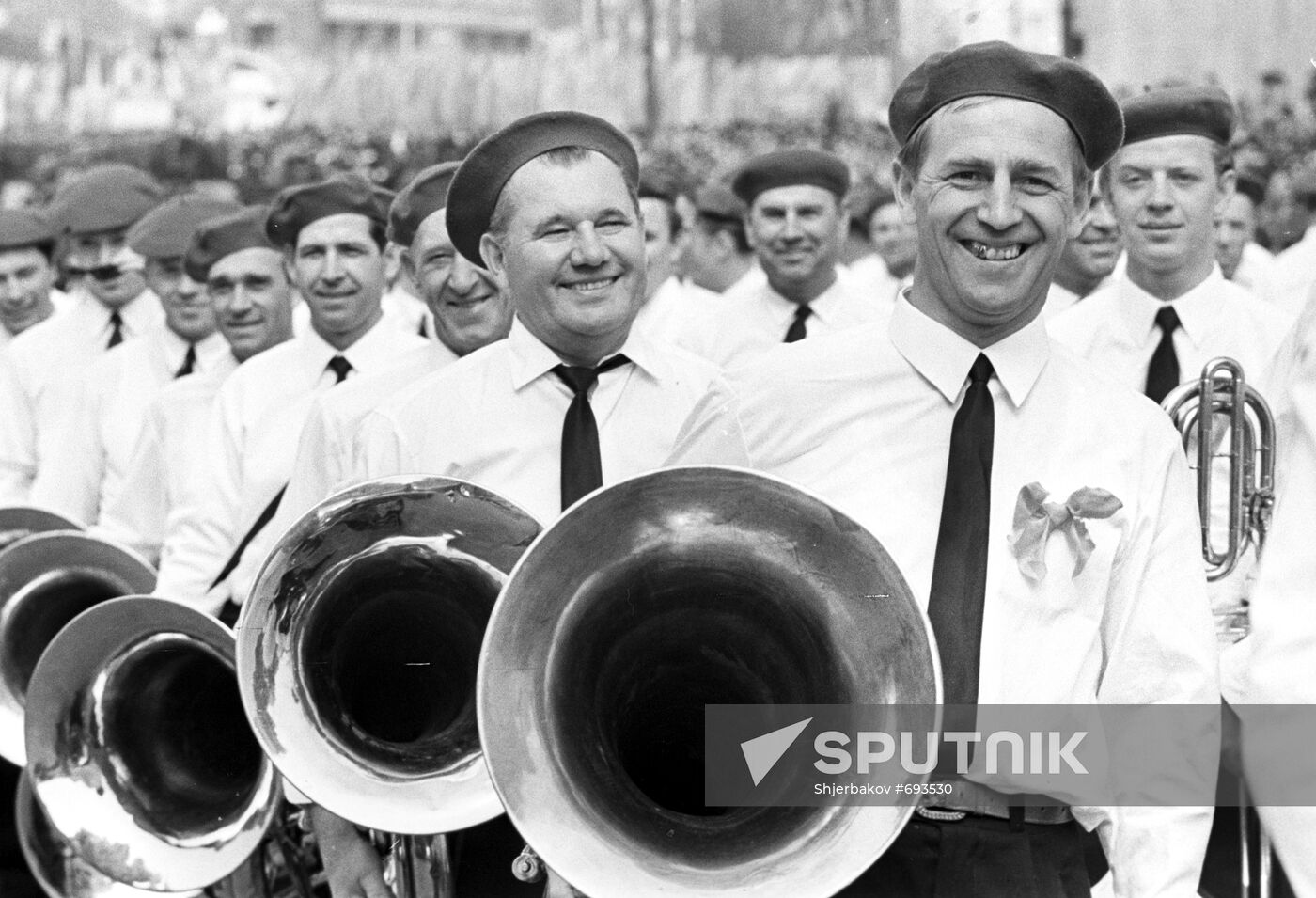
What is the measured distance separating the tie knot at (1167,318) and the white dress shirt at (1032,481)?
2545 millimetres

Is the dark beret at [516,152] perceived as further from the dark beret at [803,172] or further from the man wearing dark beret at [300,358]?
the dark beret at [803,172]

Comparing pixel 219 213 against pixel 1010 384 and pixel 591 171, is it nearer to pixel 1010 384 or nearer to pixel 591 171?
pixel 591 171

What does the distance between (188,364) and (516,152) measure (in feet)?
15.7

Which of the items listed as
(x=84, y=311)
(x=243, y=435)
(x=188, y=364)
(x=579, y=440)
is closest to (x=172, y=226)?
(x=188, y=364)

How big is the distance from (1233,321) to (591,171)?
2491 millimetres

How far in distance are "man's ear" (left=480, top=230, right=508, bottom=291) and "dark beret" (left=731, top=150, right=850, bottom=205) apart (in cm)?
480

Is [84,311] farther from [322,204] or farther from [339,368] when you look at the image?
[339,368]

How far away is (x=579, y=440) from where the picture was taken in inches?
175

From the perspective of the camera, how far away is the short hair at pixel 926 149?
3.57 metres

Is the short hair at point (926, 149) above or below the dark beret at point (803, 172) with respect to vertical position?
below

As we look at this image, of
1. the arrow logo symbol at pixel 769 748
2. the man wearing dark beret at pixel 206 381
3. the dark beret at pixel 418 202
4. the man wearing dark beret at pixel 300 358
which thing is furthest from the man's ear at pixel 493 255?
the man wearing dark beret at pixel 206 381

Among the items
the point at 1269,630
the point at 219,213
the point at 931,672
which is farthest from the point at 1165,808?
the point at 219,213

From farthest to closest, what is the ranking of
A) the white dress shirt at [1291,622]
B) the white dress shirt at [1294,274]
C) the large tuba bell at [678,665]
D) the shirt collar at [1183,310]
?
the white dress shirt at [1294,274] → the shirt collar at [1183,310] → the large tuba bell at [678,665] → the white dress shirt at [1291,622]

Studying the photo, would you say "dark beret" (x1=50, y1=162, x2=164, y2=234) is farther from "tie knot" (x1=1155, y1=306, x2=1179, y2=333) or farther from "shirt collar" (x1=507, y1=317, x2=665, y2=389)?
"shirt collar" (x1=507, y1=317, x2=665, y2=389)
